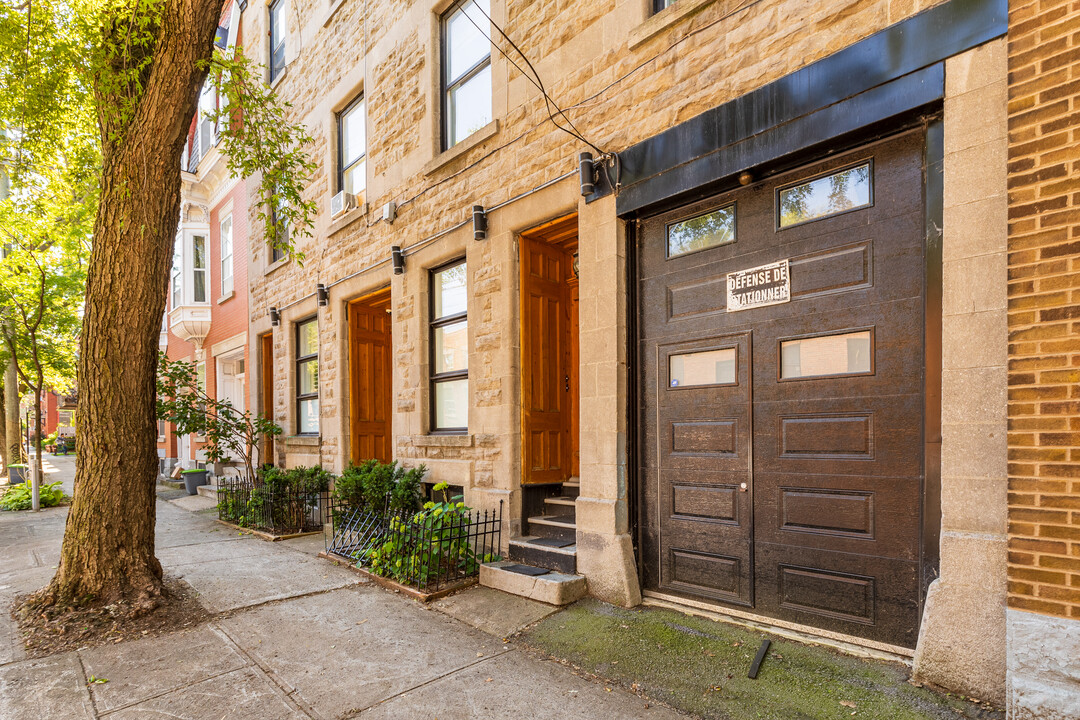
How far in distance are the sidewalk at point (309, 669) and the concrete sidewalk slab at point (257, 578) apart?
3 cm

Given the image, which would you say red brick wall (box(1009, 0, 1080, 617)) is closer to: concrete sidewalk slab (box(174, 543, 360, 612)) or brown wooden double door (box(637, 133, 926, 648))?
brown wooden double door (box(637, 133, 926, 648))

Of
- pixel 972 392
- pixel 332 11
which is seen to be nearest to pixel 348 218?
pixel 332 11

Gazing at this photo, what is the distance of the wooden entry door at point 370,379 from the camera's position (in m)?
9.64

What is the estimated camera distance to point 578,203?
5.73 meters

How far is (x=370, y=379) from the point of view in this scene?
9.85 metres

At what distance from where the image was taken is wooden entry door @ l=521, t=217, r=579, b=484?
655 cm

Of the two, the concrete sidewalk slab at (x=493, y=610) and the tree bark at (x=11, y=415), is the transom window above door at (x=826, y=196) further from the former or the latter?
Result: the tree bark at (x=11, y=415)

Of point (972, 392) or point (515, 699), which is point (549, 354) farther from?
point (972, 392)

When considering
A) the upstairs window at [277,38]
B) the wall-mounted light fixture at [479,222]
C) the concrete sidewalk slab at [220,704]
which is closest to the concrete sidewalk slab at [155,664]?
the concrete sidewalk slab at [220,704]

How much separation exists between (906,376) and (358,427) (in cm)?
800

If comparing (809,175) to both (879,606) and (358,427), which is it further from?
(358,427)

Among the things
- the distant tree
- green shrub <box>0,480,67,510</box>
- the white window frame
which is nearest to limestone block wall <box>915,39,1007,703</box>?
the distant tree

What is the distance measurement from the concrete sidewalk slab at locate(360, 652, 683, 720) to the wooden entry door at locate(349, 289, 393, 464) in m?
6.16

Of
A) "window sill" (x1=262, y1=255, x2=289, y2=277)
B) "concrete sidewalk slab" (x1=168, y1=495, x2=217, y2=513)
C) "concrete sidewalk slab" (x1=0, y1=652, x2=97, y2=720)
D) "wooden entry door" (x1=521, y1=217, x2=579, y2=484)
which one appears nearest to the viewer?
"concrete sidewalk slab" (x1=0, y1=652, x2=97, y2=720)
